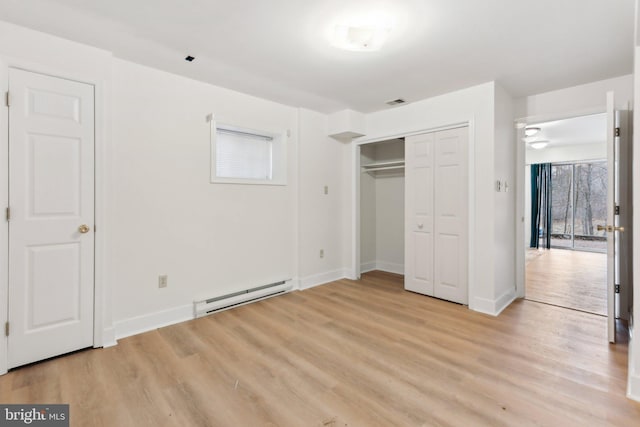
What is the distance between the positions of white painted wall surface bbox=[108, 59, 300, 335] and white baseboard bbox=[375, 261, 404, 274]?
221cm

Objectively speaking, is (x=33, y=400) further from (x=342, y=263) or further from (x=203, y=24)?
(x=342, y=263)

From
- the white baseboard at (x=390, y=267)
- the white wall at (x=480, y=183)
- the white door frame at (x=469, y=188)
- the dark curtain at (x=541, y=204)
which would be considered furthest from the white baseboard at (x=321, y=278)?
the dark curtain at (x=541, y=204)

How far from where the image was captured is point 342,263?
484 cm

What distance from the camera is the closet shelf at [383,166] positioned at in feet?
15.8

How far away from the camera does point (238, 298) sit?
11.5ft

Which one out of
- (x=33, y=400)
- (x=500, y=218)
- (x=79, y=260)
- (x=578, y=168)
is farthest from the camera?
(x=578, y=168)

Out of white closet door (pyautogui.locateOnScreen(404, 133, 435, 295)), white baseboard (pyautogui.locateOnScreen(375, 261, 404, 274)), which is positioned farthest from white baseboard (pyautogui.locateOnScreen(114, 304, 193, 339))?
white baseboard (pyautogui.locateOnScreen(375, 261, 404, 274))

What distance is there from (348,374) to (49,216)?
2.52m

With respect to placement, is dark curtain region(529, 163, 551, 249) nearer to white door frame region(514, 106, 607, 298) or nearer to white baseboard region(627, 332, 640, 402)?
white door frame region(514, 106, 607, 298)

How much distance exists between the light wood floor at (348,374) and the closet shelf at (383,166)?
7.86 feet

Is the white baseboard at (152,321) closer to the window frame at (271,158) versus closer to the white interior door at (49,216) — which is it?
the white interior door at (49,216)

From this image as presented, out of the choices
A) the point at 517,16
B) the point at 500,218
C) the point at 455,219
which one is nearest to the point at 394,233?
the point at 455,219

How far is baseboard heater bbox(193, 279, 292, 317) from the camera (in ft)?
10.6

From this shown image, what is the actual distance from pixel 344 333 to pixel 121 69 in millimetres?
3102
